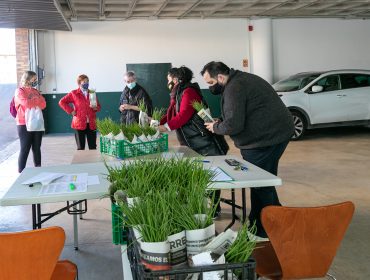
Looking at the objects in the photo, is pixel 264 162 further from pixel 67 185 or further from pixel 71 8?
pixel 71 8

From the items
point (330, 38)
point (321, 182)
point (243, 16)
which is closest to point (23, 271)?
point (321, 182)

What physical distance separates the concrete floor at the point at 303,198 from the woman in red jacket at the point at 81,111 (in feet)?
3.99

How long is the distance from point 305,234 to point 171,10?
974cm

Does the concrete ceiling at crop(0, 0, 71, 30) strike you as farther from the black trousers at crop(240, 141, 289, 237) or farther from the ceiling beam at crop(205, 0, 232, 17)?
the black trousers at crop(240, 141, 289, 237)

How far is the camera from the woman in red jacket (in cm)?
614

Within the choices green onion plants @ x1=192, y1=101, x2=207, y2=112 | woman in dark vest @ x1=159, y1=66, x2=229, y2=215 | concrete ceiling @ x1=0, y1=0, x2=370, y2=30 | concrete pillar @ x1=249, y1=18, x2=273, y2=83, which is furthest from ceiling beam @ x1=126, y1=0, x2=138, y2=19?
green onion plants @ x1=192, y1=101, x2=207, y2=112

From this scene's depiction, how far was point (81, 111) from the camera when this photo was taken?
6129 millimetres

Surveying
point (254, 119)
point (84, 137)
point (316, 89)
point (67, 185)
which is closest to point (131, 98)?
point (84, 137)

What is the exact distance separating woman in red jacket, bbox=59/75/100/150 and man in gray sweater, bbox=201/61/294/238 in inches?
120

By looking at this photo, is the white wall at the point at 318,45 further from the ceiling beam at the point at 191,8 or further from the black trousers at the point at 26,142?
the black trousers at the point at 26,142

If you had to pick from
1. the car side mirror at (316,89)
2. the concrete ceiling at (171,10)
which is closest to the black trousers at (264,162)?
the concrete ceiling at (171,10)

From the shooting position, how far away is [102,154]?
3.78 meters

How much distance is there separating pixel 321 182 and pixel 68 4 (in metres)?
7.03

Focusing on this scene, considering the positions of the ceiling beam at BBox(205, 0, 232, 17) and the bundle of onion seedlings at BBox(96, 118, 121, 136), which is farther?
the ceiling beam at BBox(205, 0, 232, 17)
